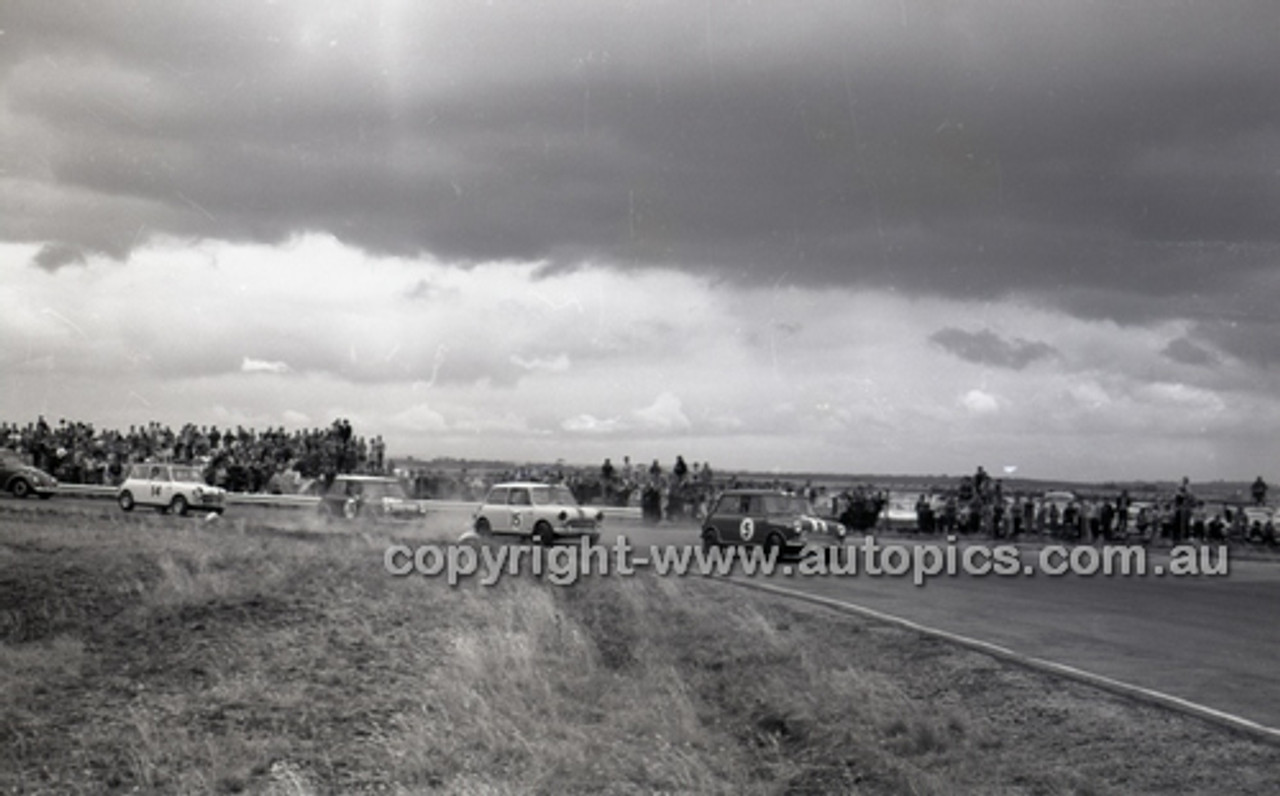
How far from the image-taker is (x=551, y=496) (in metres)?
27.5

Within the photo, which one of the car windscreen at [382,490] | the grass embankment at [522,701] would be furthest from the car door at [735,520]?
the car windscreen at [382,490]

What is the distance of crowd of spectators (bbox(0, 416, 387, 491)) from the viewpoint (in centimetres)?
4003

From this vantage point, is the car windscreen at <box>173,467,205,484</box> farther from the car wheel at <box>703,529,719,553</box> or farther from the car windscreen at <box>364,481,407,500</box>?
the car wheel at <box>703,529,719,553</box>

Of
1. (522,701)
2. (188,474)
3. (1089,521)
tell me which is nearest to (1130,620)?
(522,701)

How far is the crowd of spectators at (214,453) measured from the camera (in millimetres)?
40031

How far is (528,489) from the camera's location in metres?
27.5

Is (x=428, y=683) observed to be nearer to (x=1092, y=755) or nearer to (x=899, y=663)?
(x=899, y=663)

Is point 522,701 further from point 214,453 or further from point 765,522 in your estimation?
point 214,453

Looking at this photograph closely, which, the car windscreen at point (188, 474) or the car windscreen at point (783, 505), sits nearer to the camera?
the car windscreen at point (783, 505)

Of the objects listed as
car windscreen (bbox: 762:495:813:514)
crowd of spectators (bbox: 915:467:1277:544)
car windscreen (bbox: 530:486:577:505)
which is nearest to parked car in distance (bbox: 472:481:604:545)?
car windscreen (bbox: 530:486:577:505)

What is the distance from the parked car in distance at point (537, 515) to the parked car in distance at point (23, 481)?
18.1m

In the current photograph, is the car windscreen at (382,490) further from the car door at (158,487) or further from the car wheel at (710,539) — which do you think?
the car wheel at (710,539)

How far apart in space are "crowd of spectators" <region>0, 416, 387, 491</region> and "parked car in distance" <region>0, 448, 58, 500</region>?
3.14 meters

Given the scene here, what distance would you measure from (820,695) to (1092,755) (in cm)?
332
